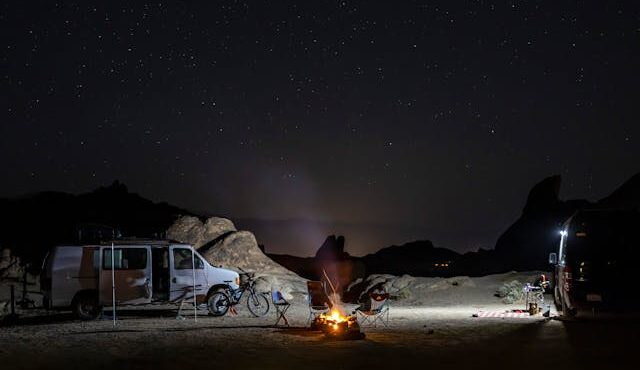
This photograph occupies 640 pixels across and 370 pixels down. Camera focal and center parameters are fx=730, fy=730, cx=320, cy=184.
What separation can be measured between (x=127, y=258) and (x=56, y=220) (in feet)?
96.9

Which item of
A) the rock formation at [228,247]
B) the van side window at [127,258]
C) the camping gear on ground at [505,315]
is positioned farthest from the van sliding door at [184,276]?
the rock formation at [228,247]

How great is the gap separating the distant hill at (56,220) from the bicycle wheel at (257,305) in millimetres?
17402

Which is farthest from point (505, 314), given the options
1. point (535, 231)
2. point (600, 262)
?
point (535, 231)

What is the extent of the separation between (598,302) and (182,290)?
11.2 meters

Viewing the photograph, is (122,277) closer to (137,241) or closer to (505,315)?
(137,241)

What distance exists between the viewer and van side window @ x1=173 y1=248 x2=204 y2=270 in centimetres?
2100

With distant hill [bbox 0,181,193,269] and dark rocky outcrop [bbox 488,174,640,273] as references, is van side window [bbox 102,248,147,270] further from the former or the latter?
dark rocky outcrop [bbox 488,174,640,273]

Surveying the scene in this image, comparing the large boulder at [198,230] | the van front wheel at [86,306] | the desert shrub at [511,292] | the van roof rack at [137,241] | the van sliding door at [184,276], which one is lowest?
the desert shrub at [511,292]

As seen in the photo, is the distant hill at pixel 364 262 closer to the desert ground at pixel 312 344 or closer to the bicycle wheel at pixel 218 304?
the bicycle wheel at pixel 218 304

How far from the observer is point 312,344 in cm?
1324

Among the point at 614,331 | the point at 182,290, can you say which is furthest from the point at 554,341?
the point at 182,290

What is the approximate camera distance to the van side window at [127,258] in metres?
20.3

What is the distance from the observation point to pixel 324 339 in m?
14.0

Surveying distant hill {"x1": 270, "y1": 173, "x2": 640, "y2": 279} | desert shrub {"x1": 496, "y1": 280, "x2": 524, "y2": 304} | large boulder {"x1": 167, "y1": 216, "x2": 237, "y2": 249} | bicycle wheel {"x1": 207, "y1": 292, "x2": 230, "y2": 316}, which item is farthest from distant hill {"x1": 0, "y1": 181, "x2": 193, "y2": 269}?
distant hill {"x1": 270, "y1": 173, "x2": 640, "y2": 279}
